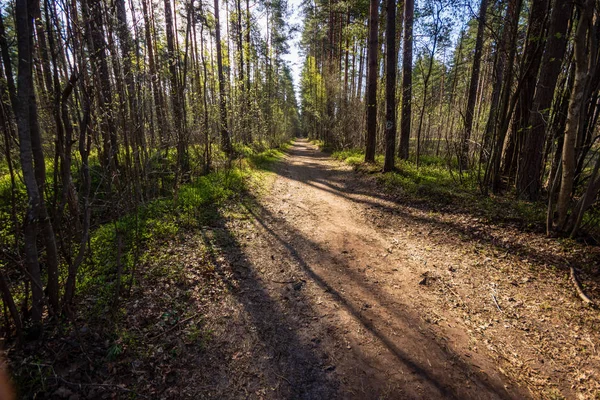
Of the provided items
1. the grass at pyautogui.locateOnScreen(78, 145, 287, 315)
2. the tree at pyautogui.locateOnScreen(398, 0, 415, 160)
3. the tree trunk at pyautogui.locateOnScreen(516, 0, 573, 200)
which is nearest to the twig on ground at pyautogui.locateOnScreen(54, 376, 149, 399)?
the grass at pyautogui.locateOnScreen(78, 145, 287, 315)

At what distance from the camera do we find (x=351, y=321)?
2.89m

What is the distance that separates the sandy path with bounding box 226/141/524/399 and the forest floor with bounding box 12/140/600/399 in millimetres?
15

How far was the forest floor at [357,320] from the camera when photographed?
7.22 feet

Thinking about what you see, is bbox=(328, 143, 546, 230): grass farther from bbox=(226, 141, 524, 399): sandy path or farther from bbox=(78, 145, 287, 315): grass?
bbox=(78, 145, 287, 315): grass

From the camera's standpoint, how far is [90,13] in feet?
7.64

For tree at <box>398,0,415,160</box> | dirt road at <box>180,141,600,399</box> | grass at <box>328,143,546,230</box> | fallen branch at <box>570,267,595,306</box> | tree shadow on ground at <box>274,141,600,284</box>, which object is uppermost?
tree at <box>398,0,415,160</box>

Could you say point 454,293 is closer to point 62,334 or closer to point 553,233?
point 553,233

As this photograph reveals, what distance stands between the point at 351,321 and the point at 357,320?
0.23 ft

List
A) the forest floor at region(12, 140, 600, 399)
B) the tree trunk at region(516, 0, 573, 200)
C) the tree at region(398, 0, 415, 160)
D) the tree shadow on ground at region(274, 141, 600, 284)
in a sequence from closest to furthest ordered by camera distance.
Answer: the forest floor at region(12, 140, 600, 399) → the tree shadow on ground at region(274, 141, 600, 284) → the tree trunk at region(516, 0, 573, 200) → the tree at region(398, 0, 415, 160)

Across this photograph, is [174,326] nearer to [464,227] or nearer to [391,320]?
[391,320]

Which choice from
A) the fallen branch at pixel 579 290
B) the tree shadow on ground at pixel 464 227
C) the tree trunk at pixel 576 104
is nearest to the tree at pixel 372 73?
the tree shadow on ground at pixel 464 227

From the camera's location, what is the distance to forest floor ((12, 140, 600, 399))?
7.22 ft

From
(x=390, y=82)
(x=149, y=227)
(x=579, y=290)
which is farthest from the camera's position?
(x=390, y=82)

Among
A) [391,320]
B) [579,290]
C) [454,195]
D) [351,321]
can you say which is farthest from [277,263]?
[454,195]
